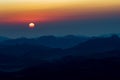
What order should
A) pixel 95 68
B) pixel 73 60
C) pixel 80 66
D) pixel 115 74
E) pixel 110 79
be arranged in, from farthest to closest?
pixel 73 60 < pixel 80 66 < pixel 95 68 < pixel 115 74 < pixel 110 79

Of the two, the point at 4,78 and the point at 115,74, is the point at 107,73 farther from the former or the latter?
the point at 4,78

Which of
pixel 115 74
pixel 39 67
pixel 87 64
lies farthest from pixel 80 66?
pixel 115 74

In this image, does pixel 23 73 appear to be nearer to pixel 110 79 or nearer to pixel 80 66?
pixel 80 66

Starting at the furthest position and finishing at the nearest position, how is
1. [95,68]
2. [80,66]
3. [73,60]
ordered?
[73,60] < [80,66] < [95,68]

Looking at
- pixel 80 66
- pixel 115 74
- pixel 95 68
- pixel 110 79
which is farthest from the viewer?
pixel 80 66

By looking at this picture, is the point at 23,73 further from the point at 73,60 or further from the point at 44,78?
the point at 73,60

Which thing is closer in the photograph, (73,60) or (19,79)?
(19,79)

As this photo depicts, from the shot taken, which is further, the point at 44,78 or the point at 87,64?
the point at 87,64

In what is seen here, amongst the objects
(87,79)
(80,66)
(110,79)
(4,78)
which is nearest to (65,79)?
(87,79)

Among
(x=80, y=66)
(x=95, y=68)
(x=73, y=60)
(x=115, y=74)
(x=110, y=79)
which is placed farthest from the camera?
(x=73, y=60)
